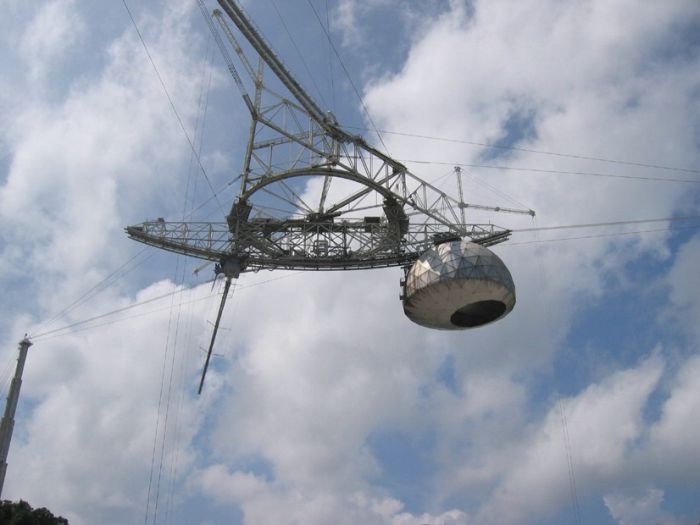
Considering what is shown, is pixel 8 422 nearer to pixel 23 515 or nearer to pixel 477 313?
pixel 23 515

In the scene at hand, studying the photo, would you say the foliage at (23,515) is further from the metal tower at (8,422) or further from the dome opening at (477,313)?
the dome opening at (477,313)

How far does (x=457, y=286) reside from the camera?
108 ft

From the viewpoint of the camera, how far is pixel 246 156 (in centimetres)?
Answer: 3616

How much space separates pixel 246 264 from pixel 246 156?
5466mm

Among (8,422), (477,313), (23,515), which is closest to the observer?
(8,422)

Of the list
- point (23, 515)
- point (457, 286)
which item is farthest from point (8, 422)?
point (457, 286)

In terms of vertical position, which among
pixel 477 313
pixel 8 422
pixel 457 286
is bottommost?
pixel 8 422

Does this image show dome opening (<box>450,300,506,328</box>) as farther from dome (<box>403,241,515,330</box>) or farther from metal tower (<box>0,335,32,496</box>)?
metal tower (<box>0,335,32,496</box>)

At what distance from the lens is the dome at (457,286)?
1304 inches

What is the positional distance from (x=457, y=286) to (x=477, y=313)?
3.27 metres

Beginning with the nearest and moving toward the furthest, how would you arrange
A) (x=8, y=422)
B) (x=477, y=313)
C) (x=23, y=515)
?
(x=8, y=422) < (x=23, y=515) < (x=477, y=313)

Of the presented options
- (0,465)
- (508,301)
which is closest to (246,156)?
(508,301)

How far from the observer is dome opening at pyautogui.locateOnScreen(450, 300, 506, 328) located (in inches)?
1369

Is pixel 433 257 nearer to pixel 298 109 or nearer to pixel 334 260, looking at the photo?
pixel 334 260
